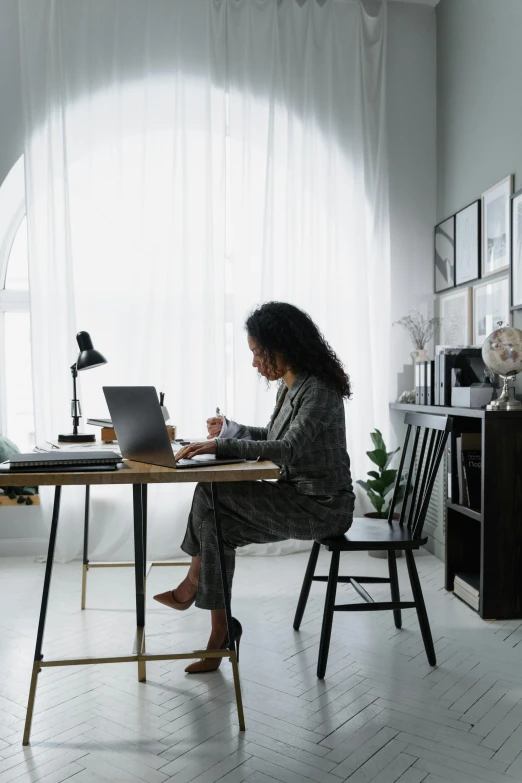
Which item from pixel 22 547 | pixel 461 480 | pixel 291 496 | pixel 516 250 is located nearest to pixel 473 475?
pixel 461 480

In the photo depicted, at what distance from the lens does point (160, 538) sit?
12.9 ft

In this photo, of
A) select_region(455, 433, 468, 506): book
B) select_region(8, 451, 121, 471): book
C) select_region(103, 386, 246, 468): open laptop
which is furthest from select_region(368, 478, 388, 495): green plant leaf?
select_region(8, 451, 121, 471): book

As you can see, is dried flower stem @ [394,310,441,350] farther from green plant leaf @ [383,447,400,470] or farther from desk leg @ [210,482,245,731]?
desk leg @ [210,482,245,731]

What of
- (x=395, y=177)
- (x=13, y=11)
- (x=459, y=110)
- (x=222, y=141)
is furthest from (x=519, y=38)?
(x=13, y=11)

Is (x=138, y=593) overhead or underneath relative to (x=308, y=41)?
underneath

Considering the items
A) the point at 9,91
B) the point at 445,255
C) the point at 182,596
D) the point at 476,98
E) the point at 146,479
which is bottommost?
the point at 182,596

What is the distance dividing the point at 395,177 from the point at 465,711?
313 centimetres

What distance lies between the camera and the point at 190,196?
3.98m

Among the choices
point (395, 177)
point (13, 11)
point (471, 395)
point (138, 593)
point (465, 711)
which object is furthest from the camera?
point (395, 177)

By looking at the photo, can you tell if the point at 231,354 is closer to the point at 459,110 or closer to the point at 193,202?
the point at 193,202

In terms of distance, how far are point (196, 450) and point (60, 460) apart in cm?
37

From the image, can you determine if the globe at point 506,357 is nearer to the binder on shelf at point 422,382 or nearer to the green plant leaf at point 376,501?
the binder on shelf at point 422,382

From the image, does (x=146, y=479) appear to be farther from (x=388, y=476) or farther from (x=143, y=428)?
(x=388, y=476)

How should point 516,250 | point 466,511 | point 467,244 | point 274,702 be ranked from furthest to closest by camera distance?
point 467,244
point 516,250
point 466,511
point 274,702
